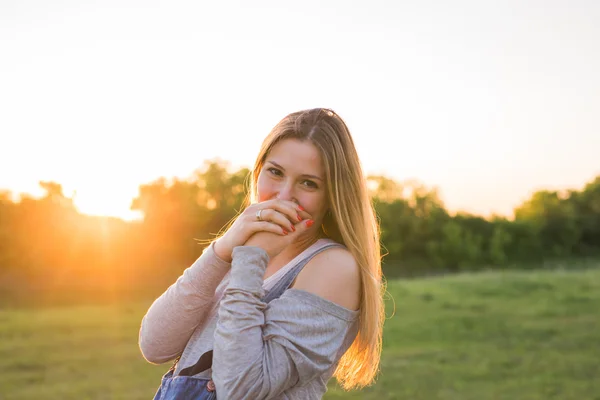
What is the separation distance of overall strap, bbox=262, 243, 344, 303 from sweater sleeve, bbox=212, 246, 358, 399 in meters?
0.08

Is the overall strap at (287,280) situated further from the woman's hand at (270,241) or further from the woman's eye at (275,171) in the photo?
the woman's eye at (275,171)

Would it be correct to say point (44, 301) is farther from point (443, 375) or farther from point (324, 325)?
point (324, 325)

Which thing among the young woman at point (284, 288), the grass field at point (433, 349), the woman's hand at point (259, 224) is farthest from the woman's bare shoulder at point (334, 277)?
the grass field at point (433, 349)

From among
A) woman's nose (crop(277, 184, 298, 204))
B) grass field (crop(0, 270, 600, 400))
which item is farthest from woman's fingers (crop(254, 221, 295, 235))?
grass field (crop(0, 270, 600, 400))

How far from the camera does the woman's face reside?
169 cm

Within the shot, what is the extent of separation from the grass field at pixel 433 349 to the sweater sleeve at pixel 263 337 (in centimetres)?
602

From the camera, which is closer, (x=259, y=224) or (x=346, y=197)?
(x=259, y=224)

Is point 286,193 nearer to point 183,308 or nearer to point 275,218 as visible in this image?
point 275,218

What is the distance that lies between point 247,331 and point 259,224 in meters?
0.25

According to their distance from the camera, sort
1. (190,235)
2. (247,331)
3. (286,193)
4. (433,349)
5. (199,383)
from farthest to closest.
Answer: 1. (190,235)
2. (433,349)
3. (286,193)
4. (199,383)
5. (247,331)

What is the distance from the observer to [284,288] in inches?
66.1

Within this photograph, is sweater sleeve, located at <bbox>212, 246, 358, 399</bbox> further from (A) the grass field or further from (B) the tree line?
(B) the tree line

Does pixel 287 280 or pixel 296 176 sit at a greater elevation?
pixel 296 176

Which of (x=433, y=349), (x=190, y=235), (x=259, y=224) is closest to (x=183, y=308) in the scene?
(x=259, y=224)
